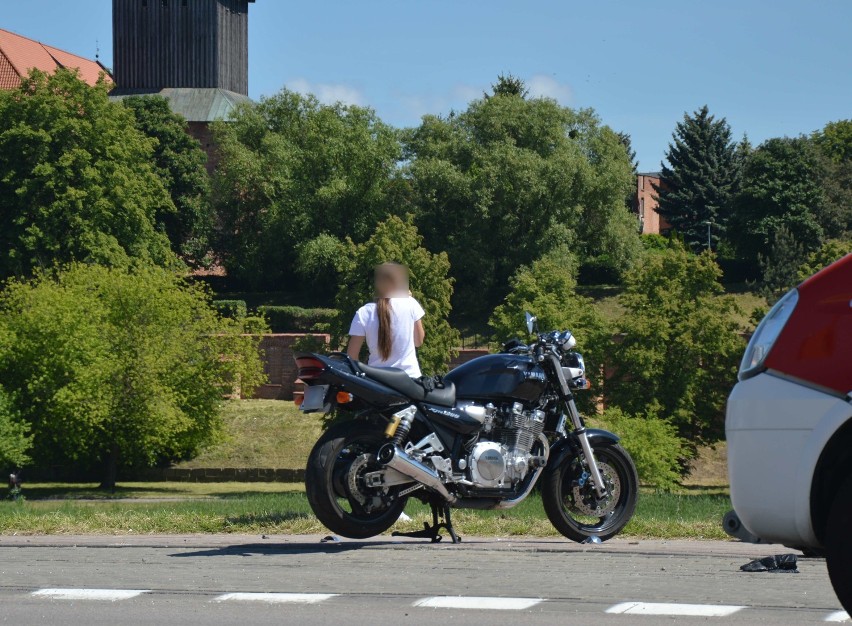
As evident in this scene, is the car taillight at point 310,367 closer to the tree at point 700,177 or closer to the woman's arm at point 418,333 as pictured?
the woman's arm at point 418,333

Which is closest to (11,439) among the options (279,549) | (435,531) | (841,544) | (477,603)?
(435,531)

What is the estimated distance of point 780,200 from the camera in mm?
73375

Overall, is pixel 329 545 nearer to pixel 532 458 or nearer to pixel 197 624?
pixel 532 458

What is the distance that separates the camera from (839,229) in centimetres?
7350

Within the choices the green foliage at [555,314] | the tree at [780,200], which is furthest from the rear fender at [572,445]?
the tree at [780,200]

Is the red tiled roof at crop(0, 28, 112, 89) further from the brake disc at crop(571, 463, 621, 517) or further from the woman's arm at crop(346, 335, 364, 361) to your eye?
the brake disc at crop(571, 463, 621, 517)

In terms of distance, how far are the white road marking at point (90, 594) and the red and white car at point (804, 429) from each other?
289 cm

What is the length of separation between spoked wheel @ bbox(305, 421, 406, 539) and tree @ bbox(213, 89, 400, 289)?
62426mm

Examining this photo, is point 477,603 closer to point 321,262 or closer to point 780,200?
point 321,262

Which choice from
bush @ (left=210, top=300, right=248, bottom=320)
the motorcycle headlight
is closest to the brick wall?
bush @ (left=210, top=300, right=248, bottom=320)

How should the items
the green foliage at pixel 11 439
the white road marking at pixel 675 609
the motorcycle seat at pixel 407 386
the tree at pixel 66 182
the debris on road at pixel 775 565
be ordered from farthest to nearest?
the tree at pixel 66 182, the green foliage at pixel 11 439, the motorcycle seat at pixel 407 386, the debris on road at pixel 775 565, the white road marking at pixel 675 609

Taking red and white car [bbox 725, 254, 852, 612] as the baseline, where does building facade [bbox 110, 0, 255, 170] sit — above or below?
above

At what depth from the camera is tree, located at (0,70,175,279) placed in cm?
5684

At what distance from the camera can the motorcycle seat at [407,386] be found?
7.95 metres
